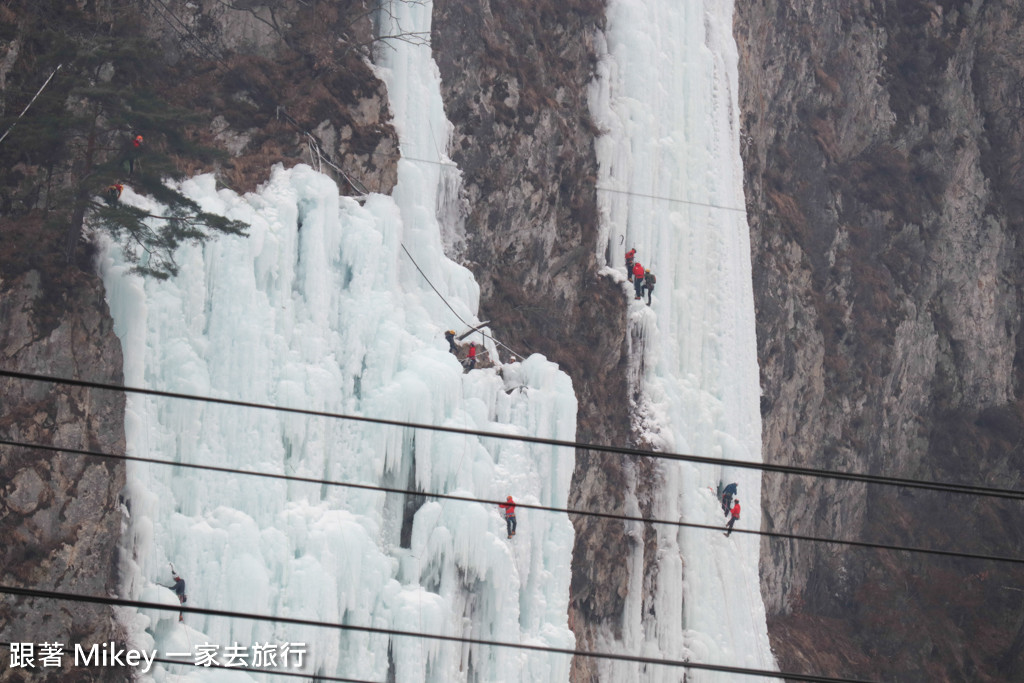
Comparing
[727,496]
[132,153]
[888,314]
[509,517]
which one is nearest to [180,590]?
[509,517]

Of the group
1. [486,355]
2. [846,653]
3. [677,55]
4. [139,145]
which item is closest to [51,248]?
[139,145]

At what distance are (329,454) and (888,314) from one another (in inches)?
668

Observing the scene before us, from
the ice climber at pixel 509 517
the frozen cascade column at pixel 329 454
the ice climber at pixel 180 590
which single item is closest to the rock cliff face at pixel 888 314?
the ice climber at pixel 509 517

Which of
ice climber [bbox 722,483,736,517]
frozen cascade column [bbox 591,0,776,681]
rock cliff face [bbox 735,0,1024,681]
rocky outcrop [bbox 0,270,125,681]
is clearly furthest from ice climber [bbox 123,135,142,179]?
rock cliff face [bbox 735,0,1024,681]

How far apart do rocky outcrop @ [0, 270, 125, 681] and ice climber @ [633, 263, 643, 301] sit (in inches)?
416

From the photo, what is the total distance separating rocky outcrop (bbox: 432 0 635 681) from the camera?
2188 centimetres

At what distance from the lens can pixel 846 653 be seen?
2688cm

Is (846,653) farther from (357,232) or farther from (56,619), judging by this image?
(56,619)

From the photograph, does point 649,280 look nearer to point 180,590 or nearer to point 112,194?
point 112,194

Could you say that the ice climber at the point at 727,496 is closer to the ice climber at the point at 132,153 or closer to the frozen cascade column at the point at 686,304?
the frozen cascade column at the point at 686,304

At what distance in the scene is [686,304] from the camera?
24609 mm

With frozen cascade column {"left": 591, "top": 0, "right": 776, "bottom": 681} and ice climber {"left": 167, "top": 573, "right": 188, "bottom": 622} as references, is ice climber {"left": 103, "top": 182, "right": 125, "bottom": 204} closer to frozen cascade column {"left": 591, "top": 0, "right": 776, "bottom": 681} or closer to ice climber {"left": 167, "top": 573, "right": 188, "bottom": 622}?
ice climber {"left": 167, "top": 573, "right": 188, "bottom": 622}

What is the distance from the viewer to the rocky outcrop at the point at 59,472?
1479 centimetres

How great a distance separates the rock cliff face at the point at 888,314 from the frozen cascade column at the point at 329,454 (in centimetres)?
913
